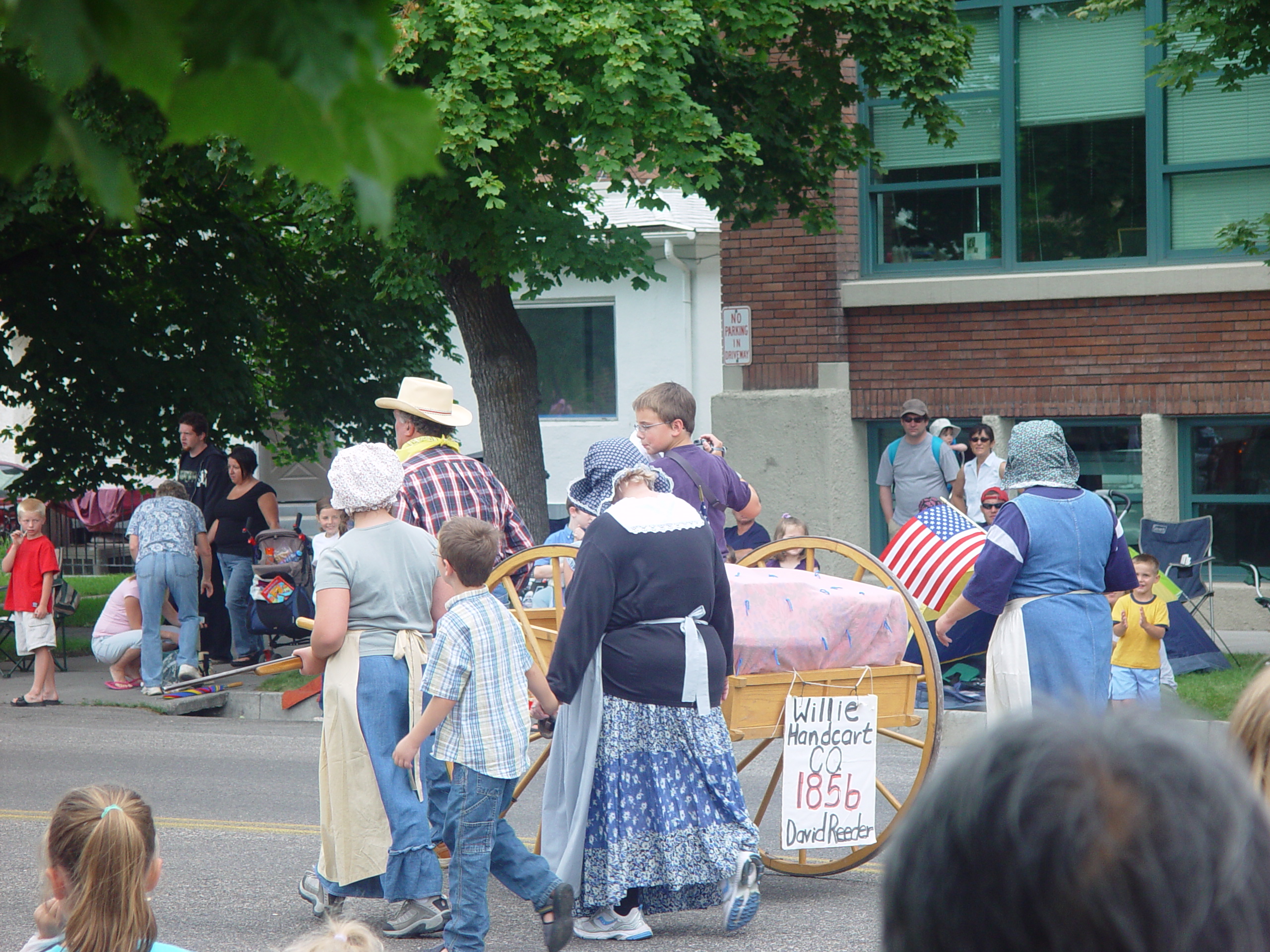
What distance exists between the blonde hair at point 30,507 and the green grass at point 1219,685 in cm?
868

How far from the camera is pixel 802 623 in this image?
538 cm

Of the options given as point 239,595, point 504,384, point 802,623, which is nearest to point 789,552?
point 802,623

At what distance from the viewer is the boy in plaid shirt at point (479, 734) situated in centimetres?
457

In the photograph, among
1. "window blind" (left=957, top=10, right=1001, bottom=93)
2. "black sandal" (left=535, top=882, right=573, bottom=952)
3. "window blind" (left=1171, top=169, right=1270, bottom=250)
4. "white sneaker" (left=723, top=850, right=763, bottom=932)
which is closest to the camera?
"black sandal" (left=535, top=882, right=573, bottom=952)

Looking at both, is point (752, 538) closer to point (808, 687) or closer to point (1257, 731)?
point (808, 687)

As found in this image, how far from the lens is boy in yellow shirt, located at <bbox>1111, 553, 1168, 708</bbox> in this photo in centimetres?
795

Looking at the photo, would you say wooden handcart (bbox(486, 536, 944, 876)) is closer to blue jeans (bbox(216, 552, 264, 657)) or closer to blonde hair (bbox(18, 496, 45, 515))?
blue jeans (bbox(216, 552, 264, 657))

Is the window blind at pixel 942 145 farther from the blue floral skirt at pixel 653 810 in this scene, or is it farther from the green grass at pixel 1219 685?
the blue floral skirt at pixel 653 810

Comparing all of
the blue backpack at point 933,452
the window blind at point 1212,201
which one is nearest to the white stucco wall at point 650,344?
the blue backpack at point 933,452

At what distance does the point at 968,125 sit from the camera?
13.6m

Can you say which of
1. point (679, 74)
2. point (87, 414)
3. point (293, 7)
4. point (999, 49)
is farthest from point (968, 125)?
point (293, 7)

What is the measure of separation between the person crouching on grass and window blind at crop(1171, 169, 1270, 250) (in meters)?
10.3

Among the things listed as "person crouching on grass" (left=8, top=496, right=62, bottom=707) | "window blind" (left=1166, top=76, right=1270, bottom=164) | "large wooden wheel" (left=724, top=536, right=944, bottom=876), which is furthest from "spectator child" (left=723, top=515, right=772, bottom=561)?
"window blind" (left=1166, top=76, right=1270, bottom=164)

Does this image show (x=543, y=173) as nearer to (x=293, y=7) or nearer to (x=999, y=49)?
(x=999, y=49)
